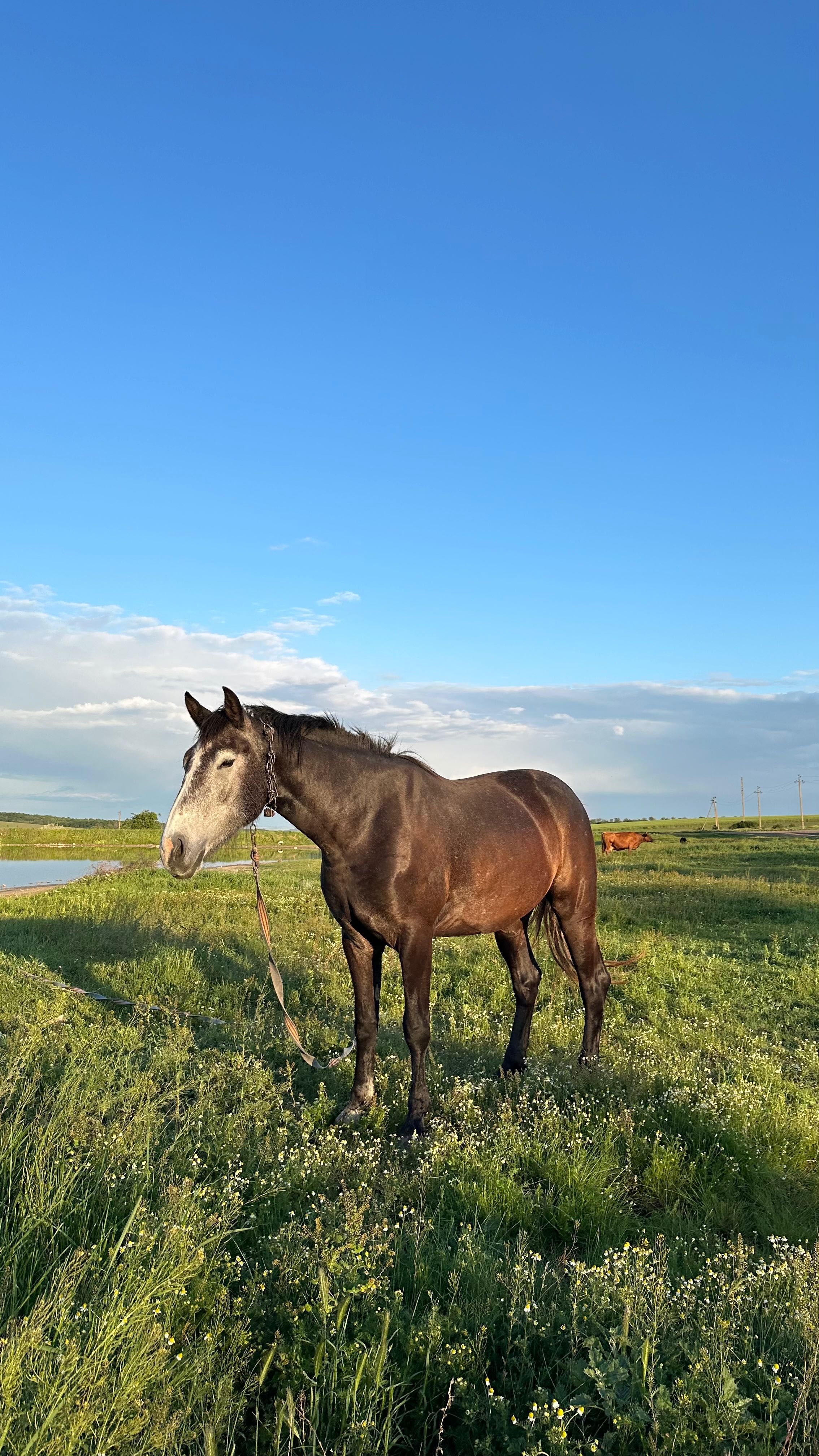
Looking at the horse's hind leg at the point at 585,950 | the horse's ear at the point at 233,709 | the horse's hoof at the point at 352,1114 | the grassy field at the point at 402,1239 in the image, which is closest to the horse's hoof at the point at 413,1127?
the grassy field at the point at 402,1239

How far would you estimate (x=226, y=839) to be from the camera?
5.29 meters

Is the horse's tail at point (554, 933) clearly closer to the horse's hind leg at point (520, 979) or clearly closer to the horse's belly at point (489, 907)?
the horse's hind leg at point (520, 979)

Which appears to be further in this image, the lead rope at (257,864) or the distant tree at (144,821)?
the distant tree at (144,821)

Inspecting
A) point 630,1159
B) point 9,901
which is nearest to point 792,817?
point 9,901

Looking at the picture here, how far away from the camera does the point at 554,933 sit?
7281 millimetres

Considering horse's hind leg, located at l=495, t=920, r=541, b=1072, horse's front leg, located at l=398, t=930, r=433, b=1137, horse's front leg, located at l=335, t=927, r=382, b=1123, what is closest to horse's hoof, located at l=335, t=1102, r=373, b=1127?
horse's front leg, located at l=335, t=927, r=382, b=1123

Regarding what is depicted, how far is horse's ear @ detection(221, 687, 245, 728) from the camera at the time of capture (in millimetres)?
5012

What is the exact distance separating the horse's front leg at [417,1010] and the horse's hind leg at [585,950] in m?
1.95

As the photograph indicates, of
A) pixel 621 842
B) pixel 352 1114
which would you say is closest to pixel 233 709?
pixel 352 1114

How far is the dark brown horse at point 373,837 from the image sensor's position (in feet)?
17.0

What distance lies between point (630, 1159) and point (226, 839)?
308cm

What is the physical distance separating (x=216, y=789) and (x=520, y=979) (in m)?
3.32

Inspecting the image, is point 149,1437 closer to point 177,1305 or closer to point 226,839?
point 177,1305

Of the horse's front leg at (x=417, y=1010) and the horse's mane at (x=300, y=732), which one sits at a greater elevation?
the horse's mane at (x=300, y=732)
